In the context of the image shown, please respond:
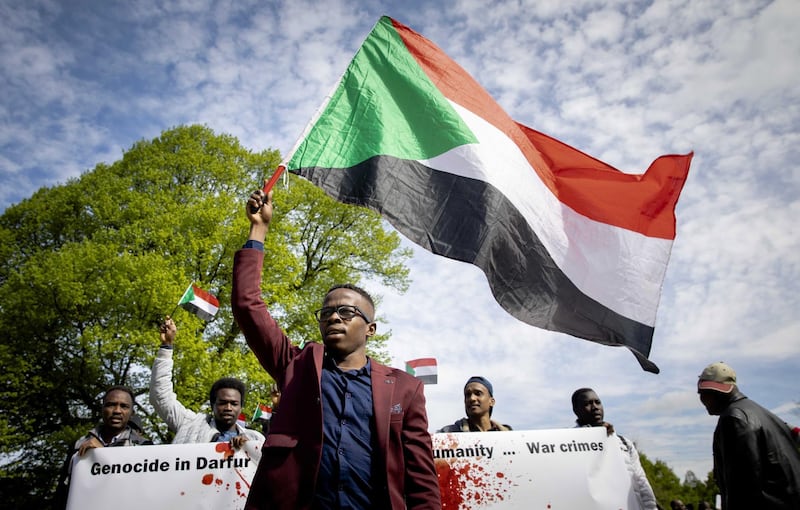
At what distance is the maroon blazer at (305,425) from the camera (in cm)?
210

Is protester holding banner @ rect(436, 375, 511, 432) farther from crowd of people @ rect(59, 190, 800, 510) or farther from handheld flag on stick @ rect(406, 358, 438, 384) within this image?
→ handheld flag on stick @ rect(406, 358, 438, 384)

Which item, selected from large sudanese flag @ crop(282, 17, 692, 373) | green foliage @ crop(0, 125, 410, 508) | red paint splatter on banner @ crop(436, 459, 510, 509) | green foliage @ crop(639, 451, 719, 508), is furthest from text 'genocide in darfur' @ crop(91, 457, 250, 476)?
green foliage @ crop(639, 451, 719, 508)

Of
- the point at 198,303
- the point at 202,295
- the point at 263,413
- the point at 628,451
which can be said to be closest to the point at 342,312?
the point at 628,451

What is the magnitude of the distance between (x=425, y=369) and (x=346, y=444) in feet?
24.3

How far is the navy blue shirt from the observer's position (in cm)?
215

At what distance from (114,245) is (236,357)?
15.3 ft

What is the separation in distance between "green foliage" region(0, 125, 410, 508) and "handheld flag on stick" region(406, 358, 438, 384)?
5.70m

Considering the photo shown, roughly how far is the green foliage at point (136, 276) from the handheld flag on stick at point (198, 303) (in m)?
5.04

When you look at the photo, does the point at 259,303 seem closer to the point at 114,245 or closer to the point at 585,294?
the point at 585,294

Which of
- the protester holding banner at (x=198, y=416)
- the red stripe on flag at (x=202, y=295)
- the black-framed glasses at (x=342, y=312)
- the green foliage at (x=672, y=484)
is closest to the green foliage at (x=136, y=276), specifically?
the red stripe on flag at (x=202, y=295)

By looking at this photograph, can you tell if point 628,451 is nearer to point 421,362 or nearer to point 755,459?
point 755,459

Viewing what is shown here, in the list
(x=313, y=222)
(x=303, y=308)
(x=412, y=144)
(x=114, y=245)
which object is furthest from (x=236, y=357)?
(x=412, y=144)

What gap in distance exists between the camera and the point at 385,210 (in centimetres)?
439

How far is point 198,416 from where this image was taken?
5.61 meters
